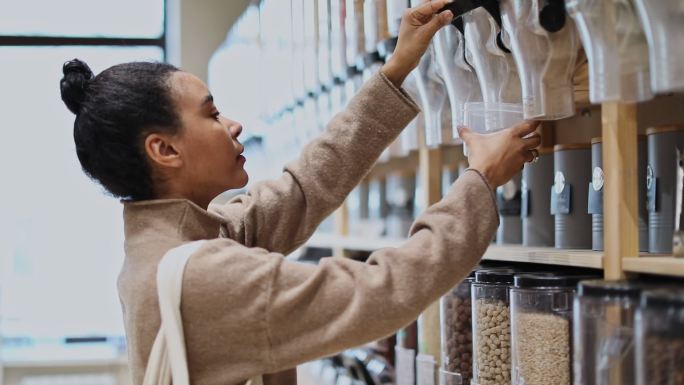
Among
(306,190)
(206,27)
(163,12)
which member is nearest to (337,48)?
(306,190)

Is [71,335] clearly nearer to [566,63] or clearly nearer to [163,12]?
[163,12]

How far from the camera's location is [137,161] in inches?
55.7

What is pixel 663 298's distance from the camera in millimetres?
987

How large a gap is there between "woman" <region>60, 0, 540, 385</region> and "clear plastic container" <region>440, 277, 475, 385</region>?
0.86 feet

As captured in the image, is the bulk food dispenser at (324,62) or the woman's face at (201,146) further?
the bulk food dispenser at (324,62)

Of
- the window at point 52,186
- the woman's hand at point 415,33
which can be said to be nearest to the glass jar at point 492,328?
the woman's hand at point 415,33

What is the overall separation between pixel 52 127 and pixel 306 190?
12.5ft

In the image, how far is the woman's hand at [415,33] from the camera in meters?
1.39

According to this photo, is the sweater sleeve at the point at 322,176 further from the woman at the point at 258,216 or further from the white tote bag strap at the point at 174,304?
the white tote bag strap at the point at 174,304

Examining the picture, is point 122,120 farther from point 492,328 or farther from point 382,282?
point 492,328

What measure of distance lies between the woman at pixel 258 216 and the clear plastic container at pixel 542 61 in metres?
0.04

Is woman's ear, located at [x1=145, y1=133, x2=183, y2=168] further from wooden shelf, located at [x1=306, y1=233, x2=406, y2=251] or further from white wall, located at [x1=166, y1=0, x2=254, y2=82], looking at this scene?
white wall, located at [x1=166, y1=0, x2=254, y2=82]

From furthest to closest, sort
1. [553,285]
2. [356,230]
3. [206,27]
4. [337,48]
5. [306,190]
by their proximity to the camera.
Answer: [206,27]
[356,230]
[337,48]
[306,190]
[553,285]

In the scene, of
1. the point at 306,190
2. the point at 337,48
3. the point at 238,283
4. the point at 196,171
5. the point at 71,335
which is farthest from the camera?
the point at 71,335
